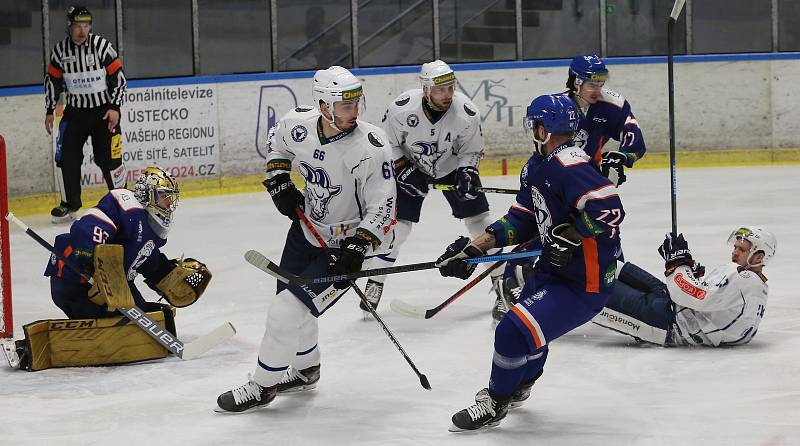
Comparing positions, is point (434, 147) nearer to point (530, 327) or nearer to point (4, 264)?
point (4, 264)

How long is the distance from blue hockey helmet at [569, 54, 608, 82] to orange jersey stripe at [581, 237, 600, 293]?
70.7 inches

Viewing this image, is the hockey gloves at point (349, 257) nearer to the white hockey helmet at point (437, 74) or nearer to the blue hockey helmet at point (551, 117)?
the blue hockey helmet at point (551, 117)

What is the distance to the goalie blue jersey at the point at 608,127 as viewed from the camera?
5664mm

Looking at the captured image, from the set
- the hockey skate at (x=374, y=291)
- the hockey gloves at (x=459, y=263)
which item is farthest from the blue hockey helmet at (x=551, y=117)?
the hockey skate at (x=374, y=291)

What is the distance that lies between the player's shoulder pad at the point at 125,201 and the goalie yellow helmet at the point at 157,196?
0.8 inches

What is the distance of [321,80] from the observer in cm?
415

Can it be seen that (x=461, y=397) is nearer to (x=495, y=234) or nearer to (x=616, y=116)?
(x=495, y=234)

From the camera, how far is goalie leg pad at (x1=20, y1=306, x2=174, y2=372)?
475 cm

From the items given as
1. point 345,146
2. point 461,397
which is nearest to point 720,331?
point 461,397

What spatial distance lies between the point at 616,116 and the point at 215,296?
207cm

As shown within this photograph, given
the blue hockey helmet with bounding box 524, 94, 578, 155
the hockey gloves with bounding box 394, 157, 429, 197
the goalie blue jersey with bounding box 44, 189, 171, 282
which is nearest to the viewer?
the blue hockey helmet with bounding box 524, 94, 578, 155

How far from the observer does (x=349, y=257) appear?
406cm

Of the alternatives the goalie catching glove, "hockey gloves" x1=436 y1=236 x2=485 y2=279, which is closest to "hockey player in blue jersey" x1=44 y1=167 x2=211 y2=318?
the goalie catching glove

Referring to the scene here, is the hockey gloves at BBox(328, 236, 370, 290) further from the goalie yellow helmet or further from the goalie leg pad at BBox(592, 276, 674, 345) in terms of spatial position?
the goalie leg pad at BBox(592, 276, 674, 345)
